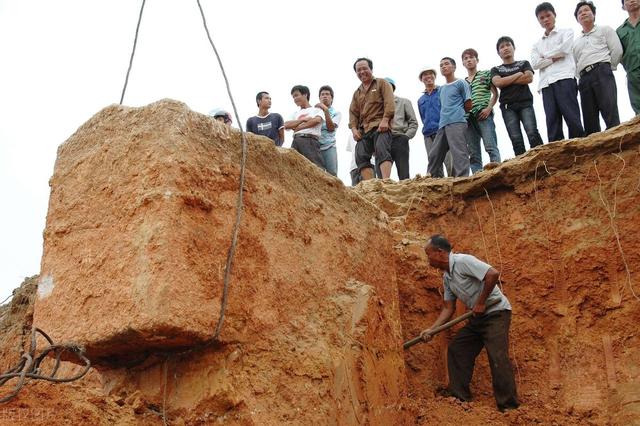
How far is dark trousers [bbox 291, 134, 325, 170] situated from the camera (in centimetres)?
720

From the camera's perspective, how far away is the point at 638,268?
5.38 metres

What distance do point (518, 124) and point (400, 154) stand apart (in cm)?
130

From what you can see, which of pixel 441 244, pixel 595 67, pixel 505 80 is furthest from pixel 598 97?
pixel 441 244

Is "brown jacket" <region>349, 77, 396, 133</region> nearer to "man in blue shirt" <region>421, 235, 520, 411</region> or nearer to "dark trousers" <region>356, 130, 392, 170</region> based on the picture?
"dark trousers" <region>356, 130, 392, 170</region>

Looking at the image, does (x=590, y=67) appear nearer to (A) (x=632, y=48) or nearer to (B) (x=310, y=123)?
(A) (x=632, y=48)

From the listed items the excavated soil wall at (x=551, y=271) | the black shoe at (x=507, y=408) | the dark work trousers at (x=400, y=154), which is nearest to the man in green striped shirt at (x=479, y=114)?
the dark work trousers at (x=400, y=154)

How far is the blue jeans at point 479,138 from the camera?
23.2 ft

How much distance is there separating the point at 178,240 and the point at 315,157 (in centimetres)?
432

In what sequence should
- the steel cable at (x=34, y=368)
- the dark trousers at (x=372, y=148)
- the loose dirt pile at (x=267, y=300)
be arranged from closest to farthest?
the steel cable at (x=34, y=368) → the loose dirt pile at (x=267, y=300) → the dark trousers at (x=372, y=148)

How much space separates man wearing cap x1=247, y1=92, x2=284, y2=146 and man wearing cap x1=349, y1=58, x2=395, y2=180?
0.83 metres

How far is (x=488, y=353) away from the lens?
505 cm

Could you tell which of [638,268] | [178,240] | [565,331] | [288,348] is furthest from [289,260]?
[638,268]

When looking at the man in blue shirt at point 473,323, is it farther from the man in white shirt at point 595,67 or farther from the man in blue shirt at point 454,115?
the man in white shirt at point 595,67

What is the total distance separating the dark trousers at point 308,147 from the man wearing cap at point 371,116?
19.5 inches
